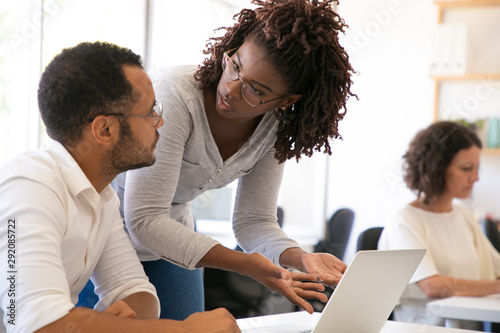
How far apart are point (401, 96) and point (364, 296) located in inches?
127

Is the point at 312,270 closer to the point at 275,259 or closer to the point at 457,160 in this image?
the point at 275,259

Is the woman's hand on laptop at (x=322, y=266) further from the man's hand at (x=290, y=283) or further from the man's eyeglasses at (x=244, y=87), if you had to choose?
the man's eyeglasses at (x=244, y=87)

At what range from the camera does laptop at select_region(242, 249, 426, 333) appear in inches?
36.7

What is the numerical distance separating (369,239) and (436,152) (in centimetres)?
49

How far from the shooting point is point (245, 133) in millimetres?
1438

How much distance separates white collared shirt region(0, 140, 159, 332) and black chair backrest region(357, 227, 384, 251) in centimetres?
130

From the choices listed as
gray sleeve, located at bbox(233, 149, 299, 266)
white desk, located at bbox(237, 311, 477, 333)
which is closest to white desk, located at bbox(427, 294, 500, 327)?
white desk, located at bbox(237, 311, 477, 333)

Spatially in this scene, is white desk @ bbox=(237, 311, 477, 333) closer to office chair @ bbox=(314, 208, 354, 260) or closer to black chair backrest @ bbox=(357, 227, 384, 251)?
black chair backrest @ bbox=(357, 227, 384, 251)

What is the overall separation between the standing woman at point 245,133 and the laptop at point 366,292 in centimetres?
8

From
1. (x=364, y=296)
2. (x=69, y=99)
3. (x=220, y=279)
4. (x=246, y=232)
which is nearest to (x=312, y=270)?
(x=364, y=296)

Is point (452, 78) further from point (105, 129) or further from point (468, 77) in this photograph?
point (105, 129)

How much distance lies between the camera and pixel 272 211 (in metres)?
1.53

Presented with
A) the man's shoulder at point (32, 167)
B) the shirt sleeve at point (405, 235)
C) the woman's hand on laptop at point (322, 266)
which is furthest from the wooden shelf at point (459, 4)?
the man's shoulder at point (32, 167)

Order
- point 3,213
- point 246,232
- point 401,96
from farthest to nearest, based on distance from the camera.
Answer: point 401,96, point 246,232, point 3,213
